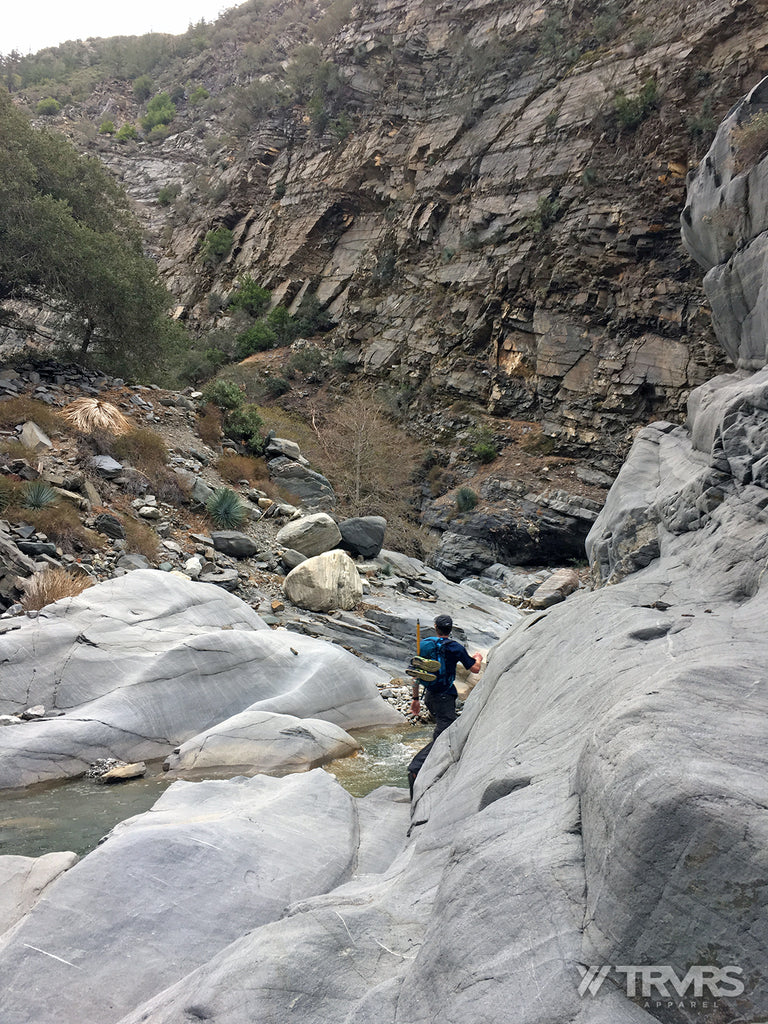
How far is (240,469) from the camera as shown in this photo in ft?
60.5

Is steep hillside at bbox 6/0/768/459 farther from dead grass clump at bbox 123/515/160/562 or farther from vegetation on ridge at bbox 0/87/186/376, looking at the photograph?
dead grass clump at bbox 123/515/160/562

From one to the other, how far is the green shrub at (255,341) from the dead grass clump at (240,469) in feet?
70.5

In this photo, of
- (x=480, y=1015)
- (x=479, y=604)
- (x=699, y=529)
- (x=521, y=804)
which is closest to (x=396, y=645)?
(x=479, y=604)

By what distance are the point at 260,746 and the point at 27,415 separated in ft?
36.2

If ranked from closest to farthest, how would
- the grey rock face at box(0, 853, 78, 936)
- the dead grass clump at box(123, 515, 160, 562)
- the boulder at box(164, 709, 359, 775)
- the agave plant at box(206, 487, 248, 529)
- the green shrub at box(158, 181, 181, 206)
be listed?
1. the grey rock face at box(0, 853, 78, 936)
2. the boulder at box(164, 709, 359, 775)
3. the dead grass clump at box(123, 515, 160, 562)
4. the agave plant at box(206, 487, 248, 529)
5. the green shrub at box(158, 181, 181, 206)

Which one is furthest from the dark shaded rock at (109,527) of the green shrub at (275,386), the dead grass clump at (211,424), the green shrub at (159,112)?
the green shrub at (159,112)

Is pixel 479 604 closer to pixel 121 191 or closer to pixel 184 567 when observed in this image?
pixel 184 567

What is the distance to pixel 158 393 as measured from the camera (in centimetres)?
1992

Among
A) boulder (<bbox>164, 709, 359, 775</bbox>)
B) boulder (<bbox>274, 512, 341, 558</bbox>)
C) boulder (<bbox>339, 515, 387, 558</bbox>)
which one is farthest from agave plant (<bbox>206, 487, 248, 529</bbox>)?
boulder (<bbox>164, 709, 359, 775</bbox>)

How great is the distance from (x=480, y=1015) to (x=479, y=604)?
48.8 feet

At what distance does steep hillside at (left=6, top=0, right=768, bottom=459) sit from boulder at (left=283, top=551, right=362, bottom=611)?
16880 mm

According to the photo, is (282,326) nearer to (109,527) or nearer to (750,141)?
(109,527)

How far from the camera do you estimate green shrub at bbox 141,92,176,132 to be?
65.2 metres

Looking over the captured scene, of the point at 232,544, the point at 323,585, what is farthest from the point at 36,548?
the point at 323,585
